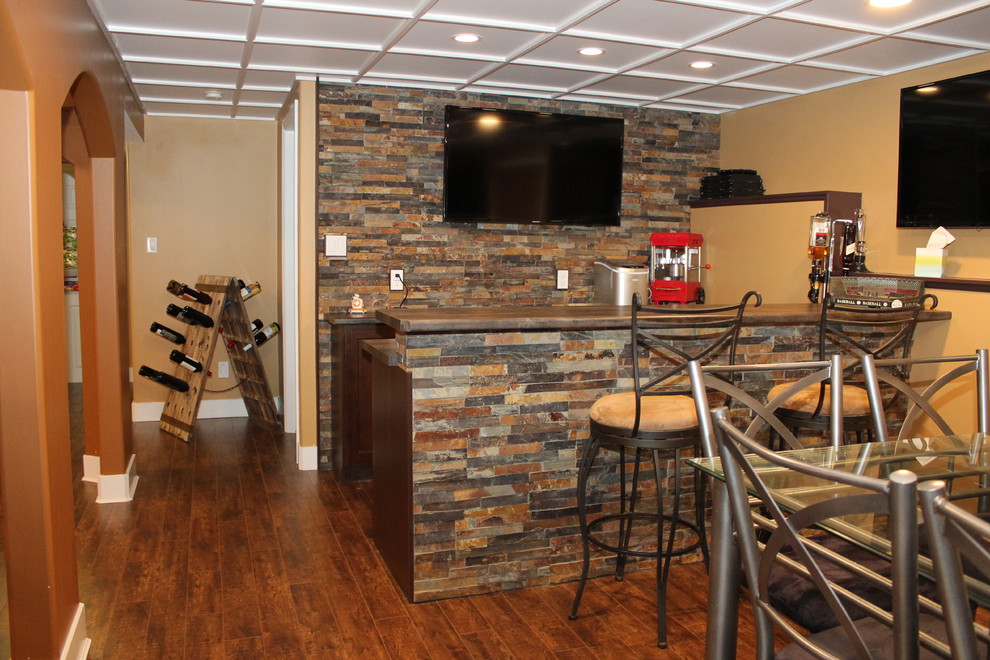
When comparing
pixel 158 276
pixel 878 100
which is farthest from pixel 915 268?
pixel 158 276

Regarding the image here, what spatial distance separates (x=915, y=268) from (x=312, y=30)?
3085 millimetres

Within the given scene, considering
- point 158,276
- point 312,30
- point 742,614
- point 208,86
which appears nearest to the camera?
point 742,614

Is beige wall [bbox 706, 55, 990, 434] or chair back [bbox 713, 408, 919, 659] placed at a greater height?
beige wall [bbox 706, 55, 990, 434]

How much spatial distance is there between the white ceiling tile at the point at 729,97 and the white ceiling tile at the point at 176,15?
8.68ft

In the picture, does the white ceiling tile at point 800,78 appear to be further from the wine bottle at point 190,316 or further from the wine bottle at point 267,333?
the wine bottle at point 190,316

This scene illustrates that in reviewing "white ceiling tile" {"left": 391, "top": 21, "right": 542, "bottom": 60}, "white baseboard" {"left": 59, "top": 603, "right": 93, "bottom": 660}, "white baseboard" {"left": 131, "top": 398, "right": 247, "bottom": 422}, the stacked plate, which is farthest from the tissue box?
"white baseboard" {"left": 131, "top": 398, "right": 247, "bottom": 422}

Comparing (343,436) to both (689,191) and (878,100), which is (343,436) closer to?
(689,191)

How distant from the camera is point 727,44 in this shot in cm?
370

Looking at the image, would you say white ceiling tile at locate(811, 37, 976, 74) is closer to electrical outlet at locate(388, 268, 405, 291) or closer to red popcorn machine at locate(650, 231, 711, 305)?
red popcorn machine at locate(650, 231, 711, 305)

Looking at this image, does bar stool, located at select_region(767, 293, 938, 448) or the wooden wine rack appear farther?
the wooden wine rack

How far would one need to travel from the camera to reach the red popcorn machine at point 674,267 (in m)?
4.73

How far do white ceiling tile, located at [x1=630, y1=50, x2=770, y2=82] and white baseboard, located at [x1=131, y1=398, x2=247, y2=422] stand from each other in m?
3.93

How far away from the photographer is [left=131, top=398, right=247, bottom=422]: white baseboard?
5.98m

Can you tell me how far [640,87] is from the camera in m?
4.67
